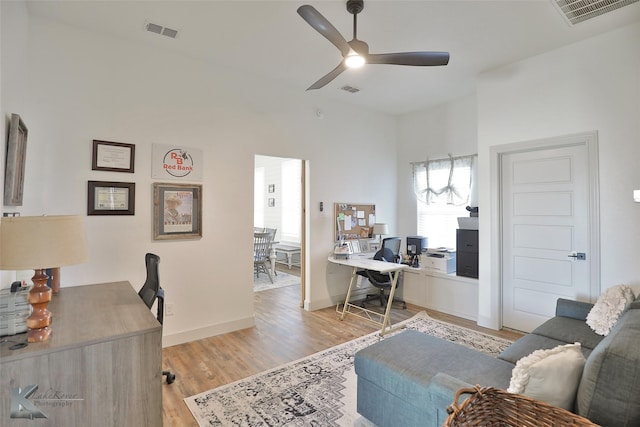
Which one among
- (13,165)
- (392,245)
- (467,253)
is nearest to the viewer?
(13,165)

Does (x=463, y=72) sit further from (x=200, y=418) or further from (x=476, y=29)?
(x=200, y=418)

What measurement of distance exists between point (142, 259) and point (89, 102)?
1.53 m

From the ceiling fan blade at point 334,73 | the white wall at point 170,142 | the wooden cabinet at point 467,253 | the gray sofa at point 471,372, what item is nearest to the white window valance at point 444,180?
the wooden cabinet at point 467,253

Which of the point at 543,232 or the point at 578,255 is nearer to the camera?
the point at 578,255

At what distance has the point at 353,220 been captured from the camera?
192 inches

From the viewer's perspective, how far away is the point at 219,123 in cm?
359

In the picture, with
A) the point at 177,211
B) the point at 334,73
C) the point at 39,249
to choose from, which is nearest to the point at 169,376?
the point at 177,211

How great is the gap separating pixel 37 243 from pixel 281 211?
645 cm

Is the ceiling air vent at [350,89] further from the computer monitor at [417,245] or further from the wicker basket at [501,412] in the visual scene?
the wicker basket at [501,412]

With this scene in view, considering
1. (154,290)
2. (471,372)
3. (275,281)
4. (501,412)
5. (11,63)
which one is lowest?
(275,281)

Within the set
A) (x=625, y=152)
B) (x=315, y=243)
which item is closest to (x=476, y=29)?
A: (x=625, y=152)

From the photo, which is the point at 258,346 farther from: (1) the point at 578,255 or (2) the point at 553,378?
(1) the point at 578,255

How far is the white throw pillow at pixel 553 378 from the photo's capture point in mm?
1244

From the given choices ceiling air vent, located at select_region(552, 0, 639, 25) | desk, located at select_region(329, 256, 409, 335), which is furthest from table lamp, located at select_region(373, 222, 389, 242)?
ceiling air vent, located at select_region(552, 0, 639, 25)
